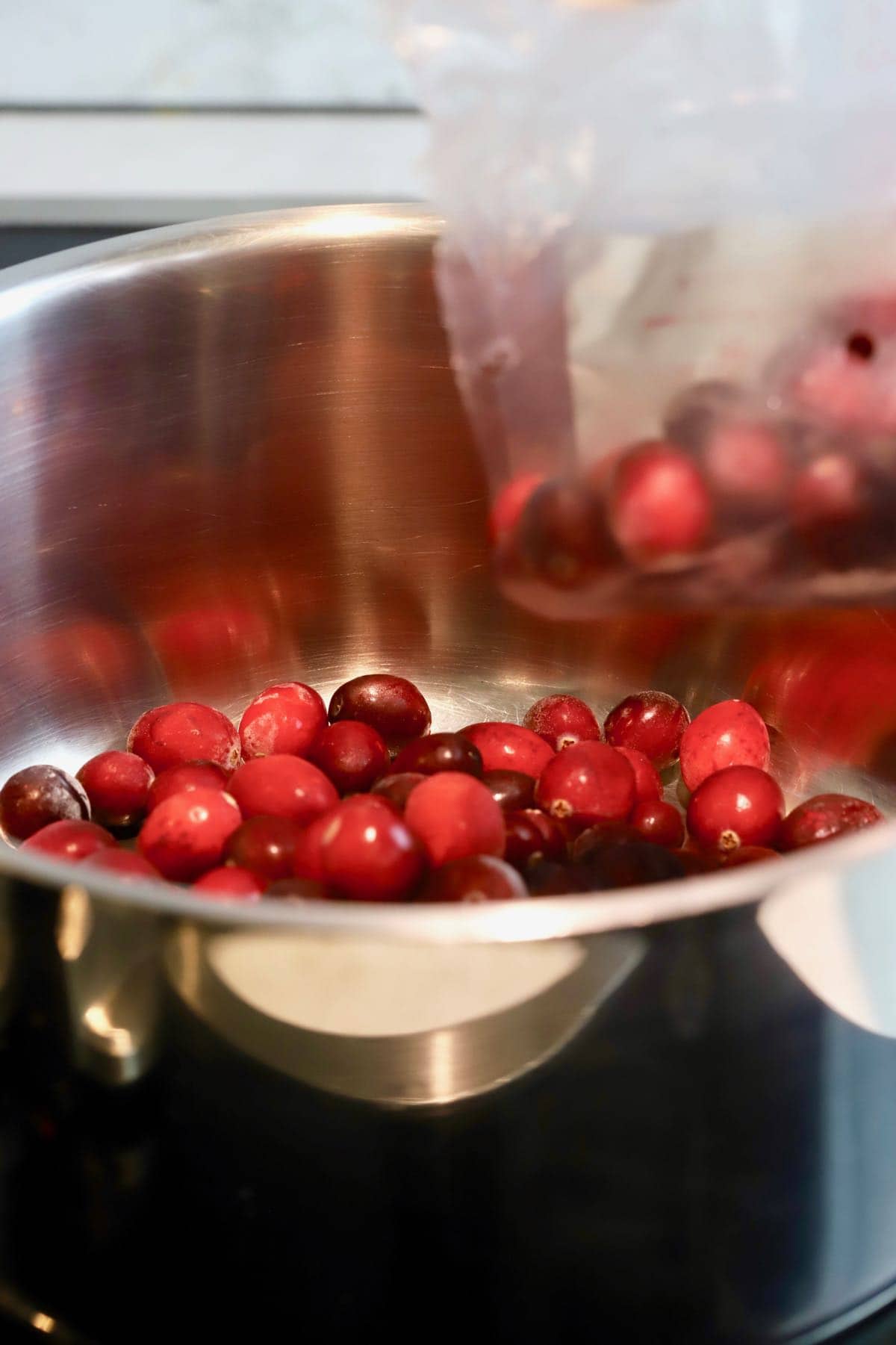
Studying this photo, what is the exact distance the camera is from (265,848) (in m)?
0.74

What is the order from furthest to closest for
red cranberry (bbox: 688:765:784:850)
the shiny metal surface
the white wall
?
the white wall
red cranberry (bbox: 688:765:784:850)
the shiny metal surface

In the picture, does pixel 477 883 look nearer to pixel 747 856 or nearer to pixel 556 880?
pixel 556 880

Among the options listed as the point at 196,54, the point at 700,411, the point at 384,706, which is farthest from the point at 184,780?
the point at 196,54

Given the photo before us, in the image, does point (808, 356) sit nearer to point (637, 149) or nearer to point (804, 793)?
point (637, 149)

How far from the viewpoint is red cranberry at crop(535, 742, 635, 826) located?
85cm

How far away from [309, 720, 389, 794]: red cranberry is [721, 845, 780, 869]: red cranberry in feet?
0.79

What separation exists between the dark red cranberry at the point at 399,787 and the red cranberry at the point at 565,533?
14 cm

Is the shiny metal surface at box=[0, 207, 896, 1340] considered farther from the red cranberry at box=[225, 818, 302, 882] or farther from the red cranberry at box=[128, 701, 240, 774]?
the red cranberry at box=[225, 818, 302, 882]

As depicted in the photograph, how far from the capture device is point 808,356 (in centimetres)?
75

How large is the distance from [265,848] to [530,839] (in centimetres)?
15

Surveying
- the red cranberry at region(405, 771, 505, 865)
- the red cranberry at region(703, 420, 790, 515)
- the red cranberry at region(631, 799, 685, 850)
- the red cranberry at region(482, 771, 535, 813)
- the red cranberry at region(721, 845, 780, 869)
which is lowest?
the red cranberry at region(631, 799, 685, 850)

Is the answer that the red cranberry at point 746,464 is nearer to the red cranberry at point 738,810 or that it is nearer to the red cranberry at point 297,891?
the red cranberry at point 738,810

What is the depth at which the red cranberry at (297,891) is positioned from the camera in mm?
644

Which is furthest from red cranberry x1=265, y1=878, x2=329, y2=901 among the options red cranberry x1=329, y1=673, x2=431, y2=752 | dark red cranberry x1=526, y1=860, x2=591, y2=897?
red cranberry x1=329, y1=673, x2=431, y2=752
